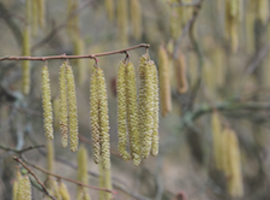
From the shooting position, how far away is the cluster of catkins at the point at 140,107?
0.81 meters

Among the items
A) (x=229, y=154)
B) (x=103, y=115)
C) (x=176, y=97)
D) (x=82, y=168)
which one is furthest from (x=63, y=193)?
(x=176, y=97)

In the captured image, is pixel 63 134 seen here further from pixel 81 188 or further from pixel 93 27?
pixel 93 27

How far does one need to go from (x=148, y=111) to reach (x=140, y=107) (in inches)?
1.3

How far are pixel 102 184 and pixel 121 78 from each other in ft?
2.33

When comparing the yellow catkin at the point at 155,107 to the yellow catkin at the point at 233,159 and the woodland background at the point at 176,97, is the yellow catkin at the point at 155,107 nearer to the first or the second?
the yellow catkin at the point at 233,159

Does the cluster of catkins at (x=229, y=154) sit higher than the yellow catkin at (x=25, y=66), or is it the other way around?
the yellow catkin at (x=25, y=66)

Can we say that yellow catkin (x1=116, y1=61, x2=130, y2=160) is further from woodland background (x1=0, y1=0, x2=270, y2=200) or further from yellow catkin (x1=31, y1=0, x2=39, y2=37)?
woodland background (x1=0, y1=0, x2=270, y2=200)

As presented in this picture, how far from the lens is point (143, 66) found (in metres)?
0.82

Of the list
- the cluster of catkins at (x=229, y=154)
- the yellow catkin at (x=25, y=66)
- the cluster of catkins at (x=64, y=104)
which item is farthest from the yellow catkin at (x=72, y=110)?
the cluster of catkins at (x=229, y=154)

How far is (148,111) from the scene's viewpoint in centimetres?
81

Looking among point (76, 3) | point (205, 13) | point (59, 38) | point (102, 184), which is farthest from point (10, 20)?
point (205, 13)

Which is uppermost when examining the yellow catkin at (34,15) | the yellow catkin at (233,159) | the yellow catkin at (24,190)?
the yellow catkin at (34,15)

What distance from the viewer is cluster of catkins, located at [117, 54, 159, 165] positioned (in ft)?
2.66

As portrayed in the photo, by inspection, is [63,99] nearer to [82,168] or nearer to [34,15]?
[82,168]
